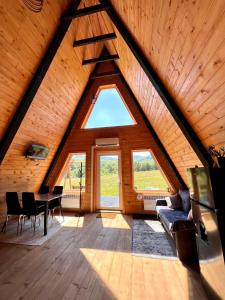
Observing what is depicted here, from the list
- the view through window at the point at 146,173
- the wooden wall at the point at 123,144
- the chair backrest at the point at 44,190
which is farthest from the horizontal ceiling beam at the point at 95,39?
the chair backrest at the point at 44,190

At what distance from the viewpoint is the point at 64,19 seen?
9.47ft

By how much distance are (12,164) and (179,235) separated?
3923 millimetres

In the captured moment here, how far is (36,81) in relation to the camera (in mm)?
3057

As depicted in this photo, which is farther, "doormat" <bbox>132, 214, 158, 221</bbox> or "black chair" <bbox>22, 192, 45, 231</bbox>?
"doormat" <bbox>132, 214, 158, 221</bbox>

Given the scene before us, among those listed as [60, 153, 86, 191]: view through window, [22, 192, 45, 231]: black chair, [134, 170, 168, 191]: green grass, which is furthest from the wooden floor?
[60, 153, 86, 191]: view through window

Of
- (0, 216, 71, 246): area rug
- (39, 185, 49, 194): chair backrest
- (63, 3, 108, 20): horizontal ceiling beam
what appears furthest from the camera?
(39, 185, 49, 194): chair backrest

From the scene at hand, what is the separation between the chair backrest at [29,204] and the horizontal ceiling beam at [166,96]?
11.2ft

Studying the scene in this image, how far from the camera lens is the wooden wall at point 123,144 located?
494cm

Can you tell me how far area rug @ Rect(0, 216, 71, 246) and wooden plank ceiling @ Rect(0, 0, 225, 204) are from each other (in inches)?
37.2

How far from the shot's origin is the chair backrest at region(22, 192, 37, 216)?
3543 mm

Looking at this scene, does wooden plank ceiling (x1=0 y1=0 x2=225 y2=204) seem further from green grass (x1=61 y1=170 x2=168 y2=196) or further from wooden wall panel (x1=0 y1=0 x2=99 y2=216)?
green grass (x1=61 y1=170 x2=168 y2=196)

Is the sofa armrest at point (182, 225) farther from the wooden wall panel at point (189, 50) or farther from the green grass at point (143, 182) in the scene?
the green grass at point (143, 182)

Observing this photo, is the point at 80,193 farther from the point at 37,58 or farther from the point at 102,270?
the point at 37,58

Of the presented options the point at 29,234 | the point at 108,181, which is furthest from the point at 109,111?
the point at 29,234
